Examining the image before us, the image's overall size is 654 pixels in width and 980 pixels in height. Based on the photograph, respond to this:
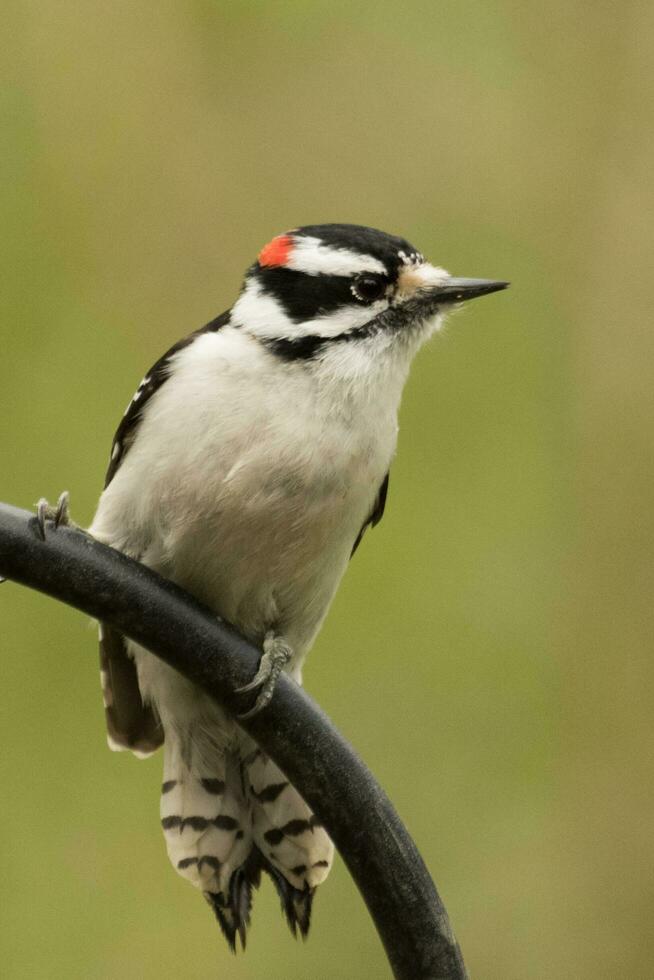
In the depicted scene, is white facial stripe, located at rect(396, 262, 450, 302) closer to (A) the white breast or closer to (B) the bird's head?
(B) the bird's head

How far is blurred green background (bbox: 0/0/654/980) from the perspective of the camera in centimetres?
484

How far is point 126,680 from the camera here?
13.4 ft

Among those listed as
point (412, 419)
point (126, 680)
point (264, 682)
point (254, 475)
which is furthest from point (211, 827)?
point (412, 419)

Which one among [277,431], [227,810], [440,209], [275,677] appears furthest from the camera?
[440,209]

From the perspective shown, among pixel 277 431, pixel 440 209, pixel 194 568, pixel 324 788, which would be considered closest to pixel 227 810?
pixel 194 568

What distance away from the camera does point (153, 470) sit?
3.65m

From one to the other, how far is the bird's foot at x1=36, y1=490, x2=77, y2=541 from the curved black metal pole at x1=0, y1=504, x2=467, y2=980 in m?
0.01

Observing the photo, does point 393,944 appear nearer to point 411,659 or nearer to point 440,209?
point 411,659

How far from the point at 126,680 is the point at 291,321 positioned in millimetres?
977

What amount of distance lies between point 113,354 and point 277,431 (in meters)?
1.56

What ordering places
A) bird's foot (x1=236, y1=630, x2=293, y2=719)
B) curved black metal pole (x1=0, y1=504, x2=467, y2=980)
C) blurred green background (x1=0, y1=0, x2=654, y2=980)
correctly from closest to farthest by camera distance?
curved black metal pole (x1=0, y1=504, x2=467, y2=980)
bird's foot (x1=236, y1=630, x2=293, y2=719)
blurred green background (x1=0, y1=0, x2=654, y2=980)

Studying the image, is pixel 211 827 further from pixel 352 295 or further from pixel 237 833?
pixel 352 295

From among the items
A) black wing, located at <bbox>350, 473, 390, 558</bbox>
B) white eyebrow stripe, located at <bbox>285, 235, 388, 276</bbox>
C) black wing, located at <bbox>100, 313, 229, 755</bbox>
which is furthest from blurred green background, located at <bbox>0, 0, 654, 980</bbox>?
white eyebrow stripe, located at <bbox>285, 235, 388, 276</bbox>

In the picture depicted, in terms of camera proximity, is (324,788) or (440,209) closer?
(324,788)
